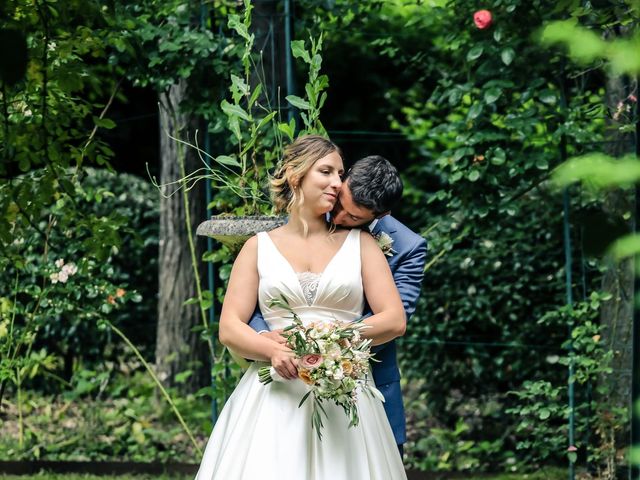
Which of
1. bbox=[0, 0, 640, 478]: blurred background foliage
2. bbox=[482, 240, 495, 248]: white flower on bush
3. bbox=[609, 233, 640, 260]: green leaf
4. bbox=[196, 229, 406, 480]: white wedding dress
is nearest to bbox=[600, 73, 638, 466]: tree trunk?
bbox=[0, 0, 640, 478]: blurred background foliage

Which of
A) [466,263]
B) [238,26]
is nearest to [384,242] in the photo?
[238,26]

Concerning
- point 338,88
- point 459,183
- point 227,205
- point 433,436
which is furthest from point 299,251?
point 338,88

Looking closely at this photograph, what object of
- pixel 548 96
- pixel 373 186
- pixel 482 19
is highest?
pixel 482 19

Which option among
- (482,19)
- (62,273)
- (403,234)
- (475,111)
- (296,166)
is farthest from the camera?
(62,273)

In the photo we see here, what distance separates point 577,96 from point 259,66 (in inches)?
63.7

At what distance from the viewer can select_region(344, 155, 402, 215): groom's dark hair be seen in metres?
2.97

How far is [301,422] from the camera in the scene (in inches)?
118

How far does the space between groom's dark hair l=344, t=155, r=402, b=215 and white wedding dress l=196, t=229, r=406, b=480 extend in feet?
0.47

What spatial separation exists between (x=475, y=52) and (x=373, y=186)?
2.03 meters

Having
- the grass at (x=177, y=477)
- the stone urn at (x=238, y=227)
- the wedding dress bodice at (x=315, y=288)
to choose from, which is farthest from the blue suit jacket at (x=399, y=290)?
the grass at (x=177, y=477)

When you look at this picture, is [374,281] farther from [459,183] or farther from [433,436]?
[433,436]

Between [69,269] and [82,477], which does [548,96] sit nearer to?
[69,269]

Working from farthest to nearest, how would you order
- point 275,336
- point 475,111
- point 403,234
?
1. point 475,111
2. point 403,234
3. point 275,336

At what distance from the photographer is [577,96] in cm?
500
